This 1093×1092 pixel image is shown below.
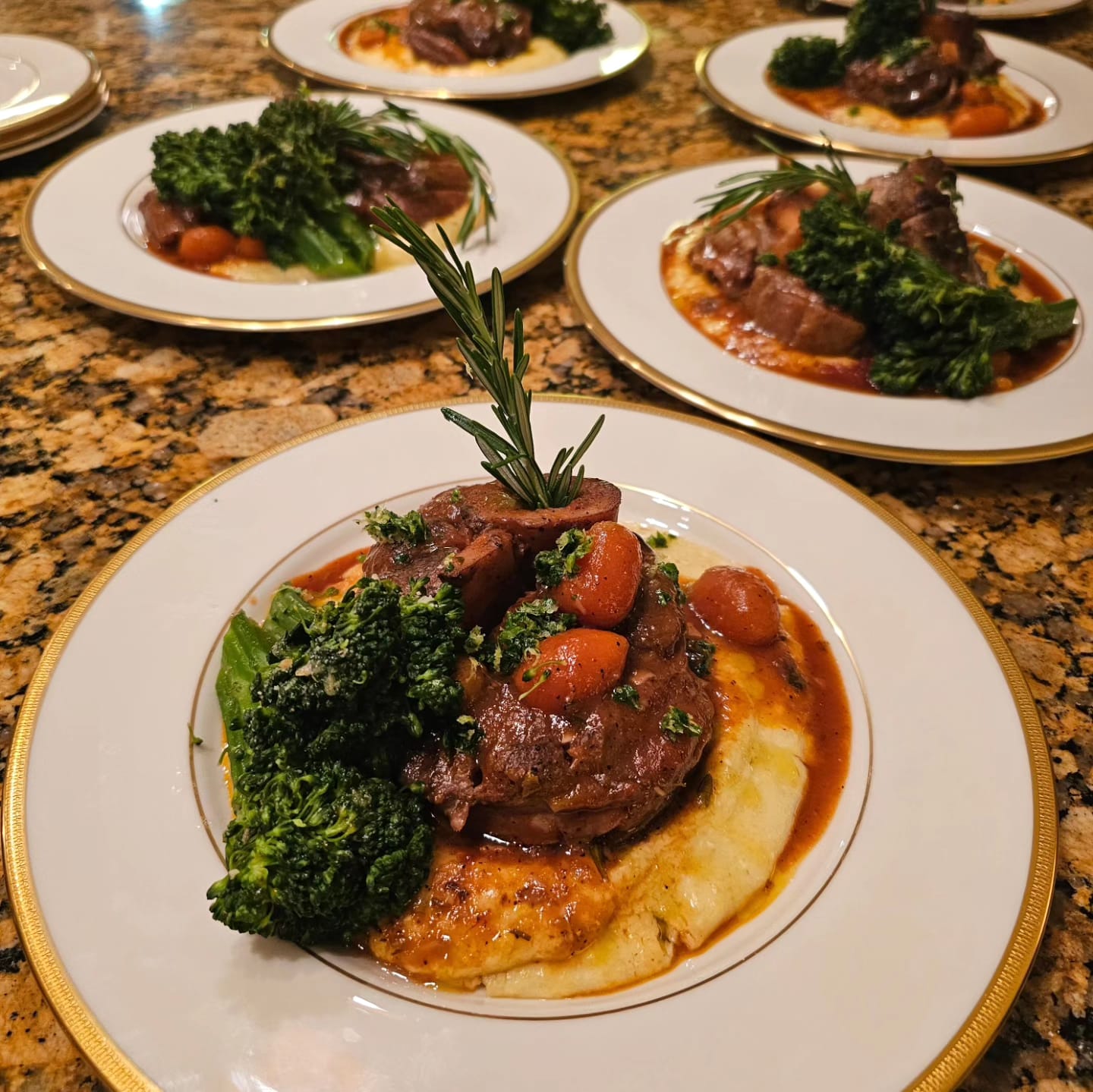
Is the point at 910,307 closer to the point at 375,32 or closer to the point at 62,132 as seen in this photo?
the point at 375,32

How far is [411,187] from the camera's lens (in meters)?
5.30

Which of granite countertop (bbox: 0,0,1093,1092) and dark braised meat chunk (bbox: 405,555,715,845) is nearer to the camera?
granite countertop (bbox: 0,0,1093,1092)

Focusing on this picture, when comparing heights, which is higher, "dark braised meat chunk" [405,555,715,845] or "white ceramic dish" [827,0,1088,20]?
"white ceramic dish" [827,0,1088,20]

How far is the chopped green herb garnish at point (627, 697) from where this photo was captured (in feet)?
8.17

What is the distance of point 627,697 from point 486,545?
618 mm

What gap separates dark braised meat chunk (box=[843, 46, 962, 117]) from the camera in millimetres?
6297

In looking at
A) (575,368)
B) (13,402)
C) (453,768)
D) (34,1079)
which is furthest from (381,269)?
(34,1079)

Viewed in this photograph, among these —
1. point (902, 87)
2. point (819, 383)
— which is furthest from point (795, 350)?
point (902, 87)

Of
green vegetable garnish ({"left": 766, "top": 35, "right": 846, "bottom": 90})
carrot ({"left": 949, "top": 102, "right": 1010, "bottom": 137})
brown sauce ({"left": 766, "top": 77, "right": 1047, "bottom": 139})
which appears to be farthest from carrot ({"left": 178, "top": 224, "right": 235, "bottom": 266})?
carrot ({"left": 949, "top": 102, "right": 1010, "bottom": 137})

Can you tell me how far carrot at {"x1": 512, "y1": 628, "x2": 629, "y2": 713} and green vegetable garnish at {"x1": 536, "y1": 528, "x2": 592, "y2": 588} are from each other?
0.18 m

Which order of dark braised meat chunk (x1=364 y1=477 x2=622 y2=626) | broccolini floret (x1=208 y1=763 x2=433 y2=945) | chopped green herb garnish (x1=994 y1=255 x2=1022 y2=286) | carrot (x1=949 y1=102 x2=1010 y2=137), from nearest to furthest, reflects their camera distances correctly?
broccolini floret (x1=208 y1=763 x2=433 y2=945), dark braised meat chunk (x1=364 y1=477 x2=622 y2=626), chopped green herb garnish (x1=994 y1=255 x2=1022 y2=286), carrot (x1=949 y1=102 x2=1010 y2=137)

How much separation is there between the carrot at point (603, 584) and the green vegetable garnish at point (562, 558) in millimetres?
15

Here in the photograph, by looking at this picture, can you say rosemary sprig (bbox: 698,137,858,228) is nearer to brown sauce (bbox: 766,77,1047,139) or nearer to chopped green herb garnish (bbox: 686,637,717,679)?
brown sauce (bbox: 766,77,1047,139)

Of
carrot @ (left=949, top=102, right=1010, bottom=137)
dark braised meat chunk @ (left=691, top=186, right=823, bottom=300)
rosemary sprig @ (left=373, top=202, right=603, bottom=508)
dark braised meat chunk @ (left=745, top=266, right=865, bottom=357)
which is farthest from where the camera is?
carrot @ (left=949, top=102, right=1010, bottom=137)
